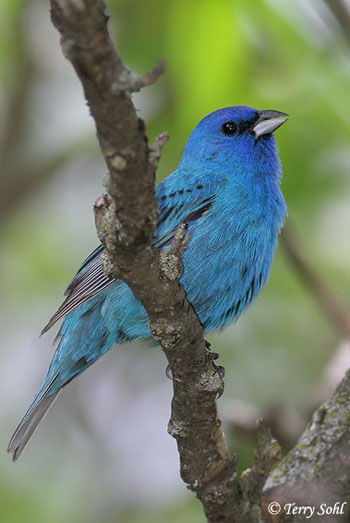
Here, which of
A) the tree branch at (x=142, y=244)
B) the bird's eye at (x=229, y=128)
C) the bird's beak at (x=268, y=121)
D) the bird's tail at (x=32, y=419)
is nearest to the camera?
the tree branch at (x=142, y=244)

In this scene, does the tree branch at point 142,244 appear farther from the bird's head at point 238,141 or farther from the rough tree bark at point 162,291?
the bird's head at point 238,141

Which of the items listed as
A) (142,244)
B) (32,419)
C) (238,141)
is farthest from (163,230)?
(142,244)

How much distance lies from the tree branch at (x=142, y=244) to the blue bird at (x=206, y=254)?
1.07 meters

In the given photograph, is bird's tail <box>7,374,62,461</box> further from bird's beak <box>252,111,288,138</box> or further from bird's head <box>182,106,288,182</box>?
bird's beak <box>252,111,288,138</box>

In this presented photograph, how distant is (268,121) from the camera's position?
18.2 feet

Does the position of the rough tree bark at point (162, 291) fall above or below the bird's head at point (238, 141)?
below

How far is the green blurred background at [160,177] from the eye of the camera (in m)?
5.39

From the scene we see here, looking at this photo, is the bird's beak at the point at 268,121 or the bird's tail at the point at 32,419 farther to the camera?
the bird's beak at the point at 268,121

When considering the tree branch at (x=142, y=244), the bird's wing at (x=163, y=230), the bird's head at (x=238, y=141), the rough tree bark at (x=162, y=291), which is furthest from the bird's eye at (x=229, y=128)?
the tree branch at (x=142, y=244)

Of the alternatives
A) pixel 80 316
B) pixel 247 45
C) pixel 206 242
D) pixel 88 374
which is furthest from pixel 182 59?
pixel 88 374

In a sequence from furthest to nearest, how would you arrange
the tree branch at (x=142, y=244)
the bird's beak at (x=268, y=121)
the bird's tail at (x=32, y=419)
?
the bird's beak at (x=268, y=121) → the bird's tail at (x=32, y=419) → the tree branch at (x=142, y=244)

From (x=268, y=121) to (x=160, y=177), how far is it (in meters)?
1.76

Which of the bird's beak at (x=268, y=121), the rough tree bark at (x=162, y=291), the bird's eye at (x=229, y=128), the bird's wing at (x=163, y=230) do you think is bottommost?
the rough tree bark at (x=162, y=291)

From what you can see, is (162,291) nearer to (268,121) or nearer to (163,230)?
(163,230)
